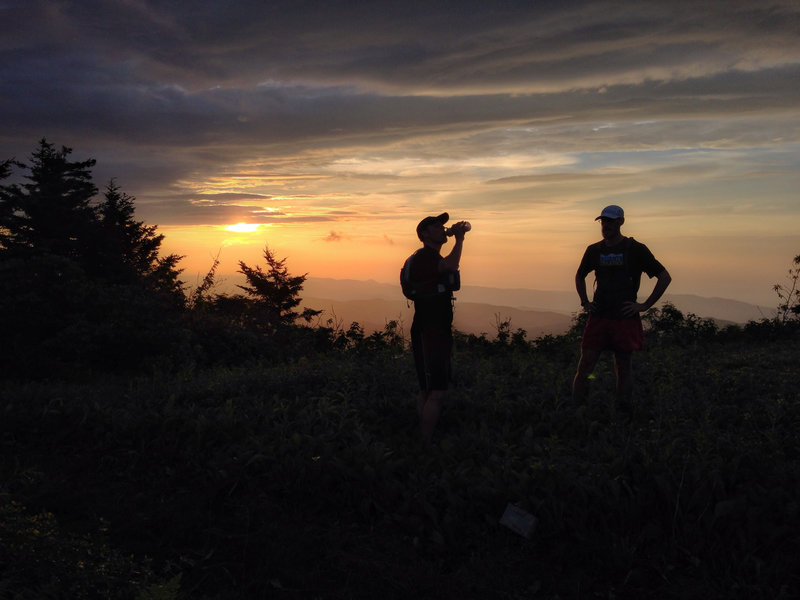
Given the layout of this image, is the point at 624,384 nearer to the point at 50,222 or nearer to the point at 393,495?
the point at 393,495

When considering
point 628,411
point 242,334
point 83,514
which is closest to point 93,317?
point 242,334

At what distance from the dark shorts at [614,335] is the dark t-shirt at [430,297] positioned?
1915mm

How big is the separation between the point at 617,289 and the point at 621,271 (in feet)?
0.68

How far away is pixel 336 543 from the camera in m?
4.96

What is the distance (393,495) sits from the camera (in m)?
5.47

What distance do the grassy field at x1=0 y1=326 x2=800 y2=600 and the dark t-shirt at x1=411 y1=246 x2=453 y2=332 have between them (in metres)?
1.27

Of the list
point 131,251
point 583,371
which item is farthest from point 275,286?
point 583,371

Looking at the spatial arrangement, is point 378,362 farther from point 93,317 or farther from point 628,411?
point 93,317

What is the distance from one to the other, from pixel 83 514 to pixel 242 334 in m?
8.88

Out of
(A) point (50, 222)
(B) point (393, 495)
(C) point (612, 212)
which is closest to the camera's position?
(B) point (393, 495)

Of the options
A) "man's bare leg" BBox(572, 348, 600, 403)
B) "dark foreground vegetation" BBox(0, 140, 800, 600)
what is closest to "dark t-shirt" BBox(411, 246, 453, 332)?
"dark foreground vegetation" BBox(0, 140, 800, 600)

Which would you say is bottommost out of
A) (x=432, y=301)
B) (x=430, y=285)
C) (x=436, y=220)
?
(x=432, y=301)

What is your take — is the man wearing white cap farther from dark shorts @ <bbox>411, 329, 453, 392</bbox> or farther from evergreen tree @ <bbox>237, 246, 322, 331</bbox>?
evergreen tree @ <bbox>237, 246, 322, 331</bbox>

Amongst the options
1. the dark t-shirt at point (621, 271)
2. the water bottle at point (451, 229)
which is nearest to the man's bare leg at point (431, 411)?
the water bottle at point (451, 229)
